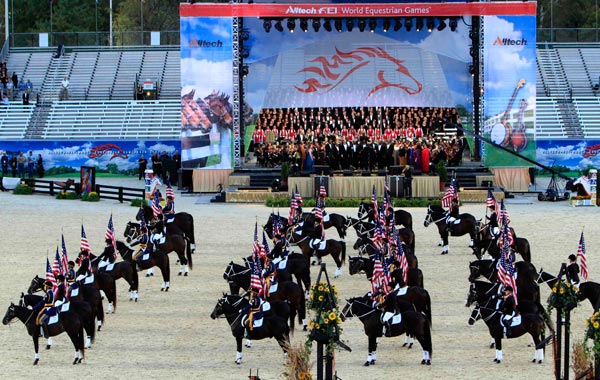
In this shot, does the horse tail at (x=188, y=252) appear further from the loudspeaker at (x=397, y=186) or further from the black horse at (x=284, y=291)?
the loudspeaker at (x=397, y=186)

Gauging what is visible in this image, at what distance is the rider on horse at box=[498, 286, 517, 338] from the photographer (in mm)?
25312

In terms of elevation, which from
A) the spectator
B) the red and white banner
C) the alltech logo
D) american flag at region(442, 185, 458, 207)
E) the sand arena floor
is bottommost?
the sand arena floor

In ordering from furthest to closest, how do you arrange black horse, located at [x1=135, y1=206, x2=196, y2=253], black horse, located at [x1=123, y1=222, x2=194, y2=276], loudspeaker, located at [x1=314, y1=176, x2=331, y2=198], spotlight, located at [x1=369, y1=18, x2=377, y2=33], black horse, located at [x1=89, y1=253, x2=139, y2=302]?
spotlight, located at [x1=369, y1=18, x2=377, y2=33] → loudspeaker, located at [x1=314, y1=176, x2=331, y2=198] → black horse, located at [x1=135, y1=206, x2=196, y2=253] → black horse, located at [x1=123, y1=222, x2=194, y2=276] → black horse, located at [x1=89, y1=253, x2=139, y2=302]

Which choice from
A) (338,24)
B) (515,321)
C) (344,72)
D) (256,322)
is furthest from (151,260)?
(344,72)

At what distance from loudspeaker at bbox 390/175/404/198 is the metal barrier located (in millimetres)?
10006

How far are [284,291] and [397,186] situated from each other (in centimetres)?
2420

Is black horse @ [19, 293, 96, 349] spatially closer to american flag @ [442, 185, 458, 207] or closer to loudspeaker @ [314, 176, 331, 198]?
american flag @ [442, 185, 458, 207]

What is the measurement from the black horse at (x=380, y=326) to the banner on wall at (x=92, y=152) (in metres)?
37.9

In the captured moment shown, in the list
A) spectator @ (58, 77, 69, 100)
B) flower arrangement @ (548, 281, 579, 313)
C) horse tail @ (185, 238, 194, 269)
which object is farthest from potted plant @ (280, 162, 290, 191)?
flower arrangement @ (548, 281, 579, 313)

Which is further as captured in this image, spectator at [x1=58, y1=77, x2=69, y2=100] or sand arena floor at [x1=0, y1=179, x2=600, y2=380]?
spectator at [x1=58, y1=77, x2=69, y2=100]

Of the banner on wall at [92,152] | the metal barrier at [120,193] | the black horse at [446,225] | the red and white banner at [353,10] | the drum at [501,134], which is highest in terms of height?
the red and white banner at [353,10]

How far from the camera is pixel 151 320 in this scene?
29.8 metres

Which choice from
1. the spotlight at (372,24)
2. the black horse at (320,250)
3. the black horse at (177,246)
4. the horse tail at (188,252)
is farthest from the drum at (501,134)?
the horse tail at (188,252)

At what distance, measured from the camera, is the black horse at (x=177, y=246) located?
115 feet
